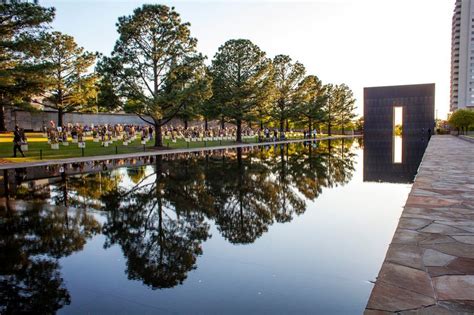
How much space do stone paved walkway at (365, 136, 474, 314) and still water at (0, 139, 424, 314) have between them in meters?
0.28

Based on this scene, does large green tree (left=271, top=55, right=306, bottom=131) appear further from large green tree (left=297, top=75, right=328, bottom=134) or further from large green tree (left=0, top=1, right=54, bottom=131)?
large green tree (left=0, top=1, right=54, bottom=131)

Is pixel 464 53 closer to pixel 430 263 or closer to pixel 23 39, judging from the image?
pixel 23 39

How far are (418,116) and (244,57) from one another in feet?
162

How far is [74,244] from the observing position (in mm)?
6004

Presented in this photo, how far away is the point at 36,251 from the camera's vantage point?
5.56 metres

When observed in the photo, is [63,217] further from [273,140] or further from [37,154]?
[273,140]

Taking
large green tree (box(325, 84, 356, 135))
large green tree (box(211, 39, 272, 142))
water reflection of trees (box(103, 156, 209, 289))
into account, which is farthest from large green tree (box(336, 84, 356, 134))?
water reflection of trees (box(103, 156, 209, 289))

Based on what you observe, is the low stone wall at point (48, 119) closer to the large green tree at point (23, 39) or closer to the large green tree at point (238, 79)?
the large green tree at point (23, 39)

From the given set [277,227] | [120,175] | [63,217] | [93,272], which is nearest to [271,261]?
[277,227]

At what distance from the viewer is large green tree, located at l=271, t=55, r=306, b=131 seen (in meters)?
54.3

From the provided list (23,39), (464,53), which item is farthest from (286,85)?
(464,53)

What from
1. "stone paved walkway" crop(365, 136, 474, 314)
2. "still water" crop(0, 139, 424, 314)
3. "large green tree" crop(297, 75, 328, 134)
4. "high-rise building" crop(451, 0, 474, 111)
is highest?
"high-rise building" crop(451, 0, 474, 111)

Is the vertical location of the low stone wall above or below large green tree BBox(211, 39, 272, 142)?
below

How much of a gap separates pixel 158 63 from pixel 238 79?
14.5m
